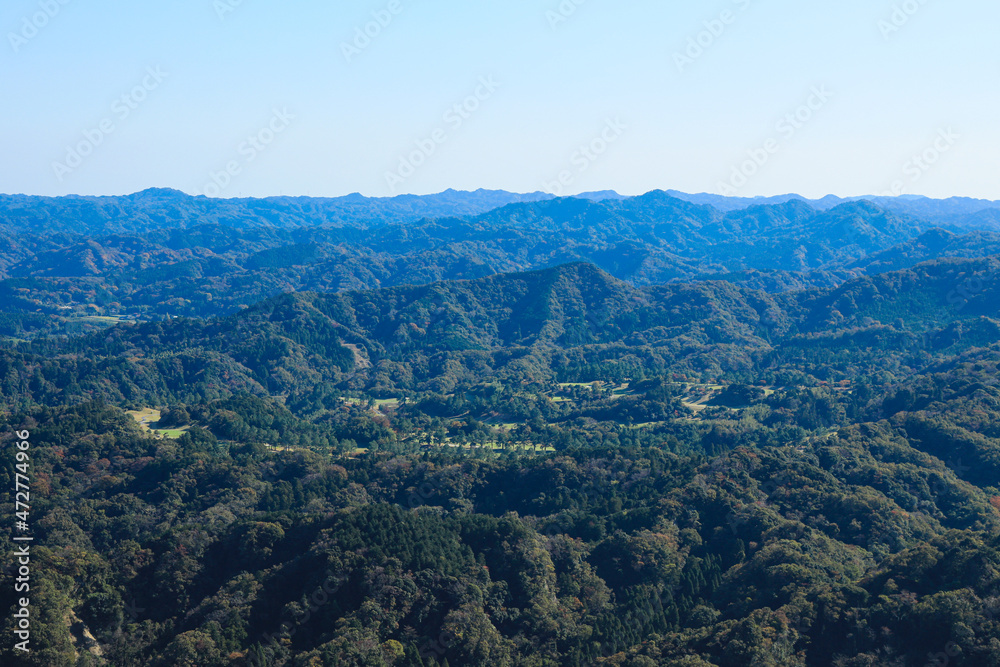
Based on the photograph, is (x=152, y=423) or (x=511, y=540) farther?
(x=152, y=423)

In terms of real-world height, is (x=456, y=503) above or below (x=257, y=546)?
below

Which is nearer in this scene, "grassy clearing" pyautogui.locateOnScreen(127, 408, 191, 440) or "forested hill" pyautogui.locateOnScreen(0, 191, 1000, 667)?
"forested hill" pyautogui.locateOnScreen(0, 191, 1000, 667)

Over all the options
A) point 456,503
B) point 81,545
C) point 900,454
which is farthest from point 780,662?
point 81,545

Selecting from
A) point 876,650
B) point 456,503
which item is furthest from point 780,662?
point 456,503

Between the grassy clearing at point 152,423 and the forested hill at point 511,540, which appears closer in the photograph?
the forested hill at point 511,540

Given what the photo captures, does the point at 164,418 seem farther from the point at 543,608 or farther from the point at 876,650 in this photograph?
the point at 876,650

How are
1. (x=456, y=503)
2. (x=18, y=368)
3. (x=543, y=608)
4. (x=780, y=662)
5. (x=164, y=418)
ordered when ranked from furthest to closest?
(x=18, y=368)
(x=164, y=418)
(x=456, y=503)
(x=543, y=608)
(x=780, y=662)

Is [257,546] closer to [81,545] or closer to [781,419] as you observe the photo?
[81,545]

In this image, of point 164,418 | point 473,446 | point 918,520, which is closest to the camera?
point 918,520

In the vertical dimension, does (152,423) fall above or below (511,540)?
below

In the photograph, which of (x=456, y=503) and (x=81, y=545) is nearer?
(x=81, y=545)
